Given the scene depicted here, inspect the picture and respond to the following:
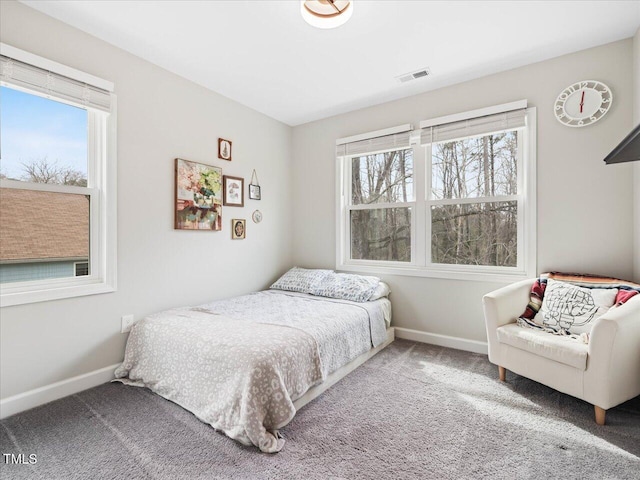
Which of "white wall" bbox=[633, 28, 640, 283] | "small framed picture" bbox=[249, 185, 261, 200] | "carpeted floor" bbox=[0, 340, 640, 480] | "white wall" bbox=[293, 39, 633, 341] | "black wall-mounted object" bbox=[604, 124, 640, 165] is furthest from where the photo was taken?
"small framed picture" bbox=[249, 185, 261, 200]

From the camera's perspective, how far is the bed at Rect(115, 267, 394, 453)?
1.72m

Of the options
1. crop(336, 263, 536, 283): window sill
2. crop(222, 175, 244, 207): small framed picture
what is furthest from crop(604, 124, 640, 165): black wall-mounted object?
crop(222, 175, 244, 207): small framed picture

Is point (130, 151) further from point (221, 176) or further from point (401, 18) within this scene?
point (401, 18)

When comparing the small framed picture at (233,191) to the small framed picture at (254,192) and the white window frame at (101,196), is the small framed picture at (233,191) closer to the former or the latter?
the small framed picture at (254,192)

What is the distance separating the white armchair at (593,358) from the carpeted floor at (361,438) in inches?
7.1

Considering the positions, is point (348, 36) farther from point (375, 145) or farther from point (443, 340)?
point (443, 340)

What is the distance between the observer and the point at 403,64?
2.72 m

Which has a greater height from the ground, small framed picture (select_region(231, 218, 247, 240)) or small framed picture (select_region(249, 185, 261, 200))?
small framed picture (select_region(249, 185, 261, 200))

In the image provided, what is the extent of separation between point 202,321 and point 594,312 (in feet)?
8.74

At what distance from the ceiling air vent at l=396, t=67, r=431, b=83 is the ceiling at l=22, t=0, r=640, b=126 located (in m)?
0.05

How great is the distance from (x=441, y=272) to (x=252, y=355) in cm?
Answer: 213

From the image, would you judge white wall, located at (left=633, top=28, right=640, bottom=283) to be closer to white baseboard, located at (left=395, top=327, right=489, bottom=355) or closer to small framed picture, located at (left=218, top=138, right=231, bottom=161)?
white baseboard, located at (left=395, top=327, right=489, bottom=355)

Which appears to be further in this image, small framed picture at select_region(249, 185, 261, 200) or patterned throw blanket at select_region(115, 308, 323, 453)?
small framed picture at select_region(249, 185, 261, 200)

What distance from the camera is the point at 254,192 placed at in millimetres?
3639
